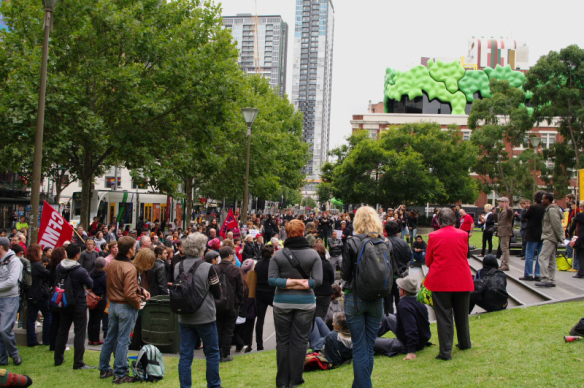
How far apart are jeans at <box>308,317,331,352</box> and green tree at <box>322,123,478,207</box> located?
38.3 meters

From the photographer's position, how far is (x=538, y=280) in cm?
1058

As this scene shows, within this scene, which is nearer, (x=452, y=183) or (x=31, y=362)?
(x=31, y=362)

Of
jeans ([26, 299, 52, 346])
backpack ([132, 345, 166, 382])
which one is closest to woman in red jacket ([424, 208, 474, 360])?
backpack ([132, 345, 166, 382])

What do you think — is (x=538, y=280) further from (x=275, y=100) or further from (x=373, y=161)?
(x=275, y=100)

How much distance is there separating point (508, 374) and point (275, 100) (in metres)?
46.0

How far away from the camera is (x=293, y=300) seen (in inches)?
211

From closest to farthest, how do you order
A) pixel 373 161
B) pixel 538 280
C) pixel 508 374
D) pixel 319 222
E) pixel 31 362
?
pixel 508 374 → pixel 31 362 → pixel 538 280 → pixel 319 222 → pixel 373 161

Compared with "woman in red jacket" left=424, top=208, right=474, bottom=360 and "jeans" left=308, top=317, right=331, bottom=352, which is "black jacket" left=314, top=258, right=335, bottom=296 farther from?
"woman in red jacket" left=424, top=208, right=474, bottom=360

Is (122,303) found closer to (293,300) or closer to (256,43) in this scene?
(293,300)

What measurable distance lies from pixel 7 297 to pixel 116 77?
44.1 ft

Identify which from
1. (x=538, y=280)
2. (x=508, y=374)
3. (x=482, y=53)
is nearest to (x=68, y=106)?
(x=538, y=280)

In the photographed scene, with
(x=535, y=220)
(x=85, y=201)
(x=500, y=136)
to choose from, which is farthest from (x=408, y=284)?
(x=500, y=136)

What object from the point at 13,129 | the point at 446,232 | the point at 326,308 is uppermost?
the point at 13,129

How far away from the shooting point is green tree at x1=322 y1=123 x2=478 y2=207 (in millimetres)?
45188
